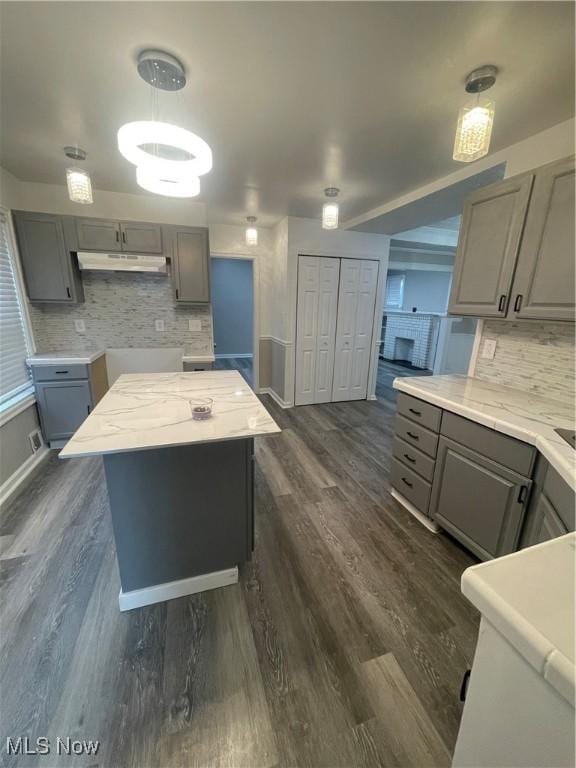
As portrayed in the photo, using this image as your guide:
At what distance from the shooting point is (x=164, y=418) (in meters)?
1.50

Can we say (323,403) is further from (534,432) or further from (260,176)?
(534,432)

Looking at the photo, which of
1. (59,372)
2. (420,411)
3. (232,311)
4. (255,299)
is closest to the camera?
(420,411)

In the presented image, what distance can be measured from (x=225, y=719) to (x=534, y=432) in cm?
172

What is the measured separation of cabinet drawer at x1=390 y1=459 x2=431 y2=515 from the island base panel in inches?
48.0

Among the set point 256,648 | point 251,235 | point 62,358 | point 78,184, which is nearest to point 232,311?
point 251,235

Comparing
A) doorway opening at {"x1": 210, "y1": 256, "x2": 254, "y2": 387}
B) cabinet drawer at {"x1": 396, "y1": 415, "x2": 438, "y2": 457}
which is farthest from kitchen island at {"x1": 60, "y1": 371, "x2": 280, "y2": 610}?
doorway opening at {"x1": 210, "y1": 256, "x2": 254, "y2": 387}

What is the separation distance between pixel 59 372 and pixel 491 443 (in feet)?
11.6

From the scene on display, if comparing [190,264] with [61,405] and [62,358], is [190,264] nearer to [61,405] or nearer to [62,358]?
[62,358]

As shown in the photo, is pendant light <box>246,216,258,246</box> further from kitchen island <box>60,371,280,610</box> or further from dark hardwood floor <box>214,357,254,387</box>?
kitchen island <box>60,371,280,610</box>

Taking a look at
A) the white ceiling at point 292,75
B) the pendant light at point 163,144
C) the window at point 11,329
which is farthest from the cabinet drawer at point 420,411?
the window at point 11,329

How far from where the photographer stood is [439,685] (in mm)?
1240

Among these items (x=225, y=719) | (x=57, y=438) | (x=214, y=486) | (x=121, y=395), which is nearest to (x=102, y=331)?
(x=57, y=438)

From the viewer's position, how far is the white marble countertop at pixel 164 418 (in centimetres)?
125

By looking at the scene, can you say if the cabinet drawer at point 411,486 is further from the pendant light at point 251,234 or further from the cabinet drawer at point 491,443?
the pendant light at point 251,234
